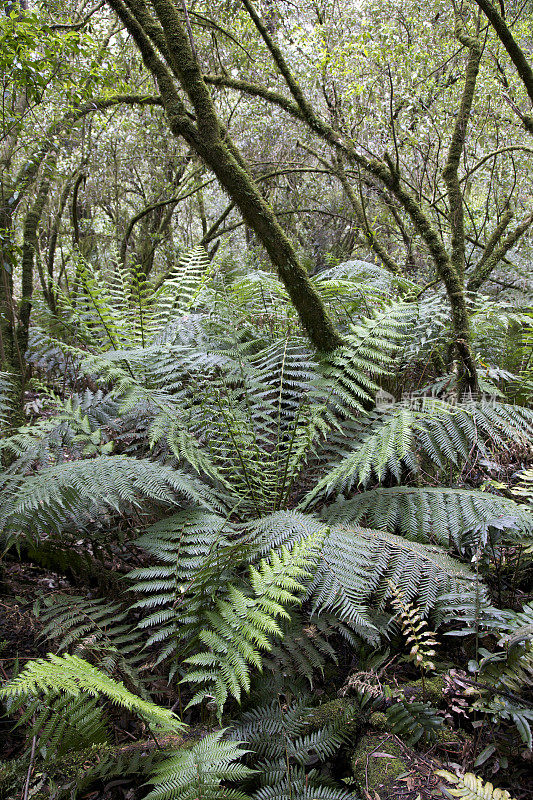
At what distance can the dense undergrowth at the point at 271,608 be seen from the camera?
1061mm

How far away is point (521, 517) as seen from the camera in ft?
4.49

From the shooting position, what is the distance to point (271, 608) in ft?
3.69

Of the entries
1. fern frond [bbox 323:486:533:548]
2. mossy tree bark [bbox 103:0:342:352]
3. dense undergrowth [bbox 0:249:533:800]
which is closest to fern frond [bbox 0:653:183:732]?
dense undergrowth [bbox 0:249:533:800]

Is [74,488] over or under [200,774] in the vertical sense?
over

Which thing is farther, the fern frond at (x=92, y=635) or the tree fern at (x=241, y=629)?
the fern frond at (x=92, y=635)

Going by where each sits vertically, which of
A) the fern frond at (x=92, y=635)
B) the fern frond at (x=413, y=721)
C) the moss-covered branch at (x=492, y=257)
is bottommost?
the fern frond at (x=413, y=721)

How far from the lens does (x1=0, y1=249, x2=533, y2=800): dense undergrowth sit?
1.06m

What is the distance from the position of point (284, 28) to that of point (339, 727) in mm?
6123

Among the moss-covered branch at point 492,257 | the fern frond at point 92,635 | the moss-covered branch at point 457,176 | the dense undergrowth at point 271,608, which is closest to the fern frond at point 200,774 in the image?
the dense undergrowth at point 271,608

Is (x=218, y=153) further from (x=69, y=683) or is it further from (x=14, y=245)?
(x=69, y=683)

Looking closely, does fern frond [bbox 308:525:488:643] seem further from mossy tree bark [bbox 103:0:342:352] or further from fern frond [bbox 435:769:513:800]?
mossy tree bark [bbox 103:0:342:352]

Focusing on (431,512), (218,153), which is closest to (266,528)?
(431,512)

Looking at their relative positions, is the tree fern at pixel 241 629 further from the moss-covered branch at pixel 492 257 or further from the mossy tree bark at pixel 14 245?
the moss-covered branch at pixel 492 257

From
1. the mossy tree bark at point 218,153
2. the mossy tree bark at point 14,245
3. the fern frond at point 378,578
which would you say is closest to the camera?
the fern frond at point 378,578
